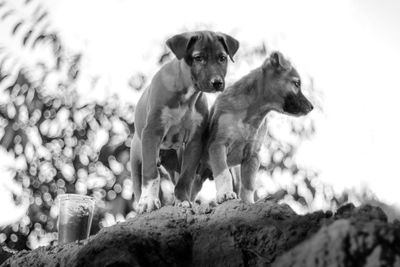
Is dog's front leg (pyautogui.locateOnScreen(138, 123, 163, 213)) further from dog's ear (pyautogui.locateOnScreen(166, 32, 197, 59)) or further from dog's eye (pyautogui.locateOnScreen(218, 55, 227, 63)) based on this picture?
dog's eye (pyautogui.locateOnScreen(218, 55, 227, 63))

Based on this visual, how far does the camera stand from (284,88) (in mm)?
4141

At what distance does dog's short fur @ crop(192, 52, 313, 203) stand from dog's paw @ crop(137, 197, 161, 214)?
1.57ft

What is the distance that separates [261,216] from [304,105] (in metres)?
1.43

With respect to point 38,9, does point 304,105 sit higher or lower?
lower

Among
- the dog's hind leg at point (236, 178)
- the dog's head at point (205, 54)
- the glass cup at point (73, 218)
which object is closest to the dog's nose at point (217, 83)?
the dog's head at point (205, 54)

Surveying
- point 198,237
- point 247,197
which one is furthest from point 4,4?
point 198,237

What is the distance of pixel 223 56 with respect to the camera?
3.79m

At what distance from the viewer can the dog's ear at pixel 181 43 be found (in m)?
3.81

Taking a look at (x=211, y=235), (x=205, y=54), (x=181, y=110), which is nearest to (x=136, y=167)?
(x=181, y=110)

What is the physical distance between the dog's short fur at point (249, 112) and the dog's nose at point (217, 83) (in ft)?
1.48

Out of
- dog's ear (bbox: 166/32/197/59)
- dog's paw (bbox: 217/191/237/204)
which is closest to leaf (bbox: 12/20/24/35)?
dog's ear (bbox: 166/32/197/59)

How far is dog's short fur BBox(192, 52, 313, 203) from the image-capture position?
156 inches

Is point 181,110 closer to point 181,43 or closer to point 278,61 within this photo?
point 181,43

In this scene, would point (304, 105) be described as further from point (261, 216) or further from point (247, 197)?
point (261, 216)
